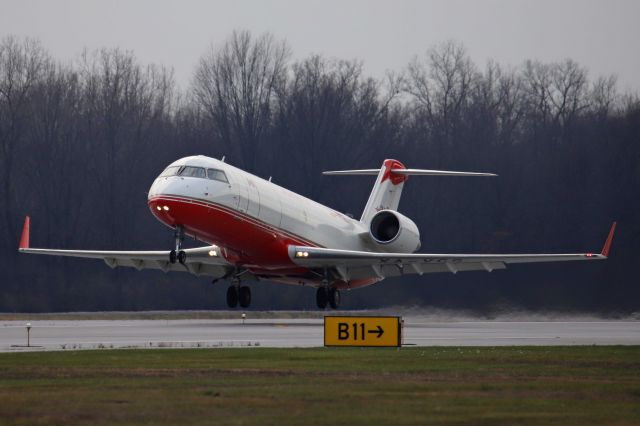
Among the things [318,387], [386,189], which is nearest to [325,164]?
[386,189]

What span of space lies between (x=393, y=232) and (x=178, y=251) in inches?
499

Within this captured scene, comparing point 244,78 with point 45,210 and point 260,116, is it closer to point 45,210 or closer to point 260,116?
point 260,116

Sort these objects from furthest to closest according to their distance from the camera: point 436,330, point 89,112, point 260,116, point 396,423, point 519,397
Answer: point 260,116 → point 89,112 → point 436,330 → point 519,397 → point 396,423

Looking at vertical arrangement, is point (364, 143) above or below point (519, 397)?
above

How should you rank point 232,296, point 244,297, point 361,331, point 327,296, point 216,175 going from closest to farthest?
point 361,331 < point 216,175 < point 232,296 < point 244,297 < point 327,296

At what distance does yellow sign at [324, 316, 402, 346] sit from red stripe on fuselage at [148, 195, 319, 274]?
7350 millimetres

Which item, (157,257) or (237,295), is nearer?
(237,295)

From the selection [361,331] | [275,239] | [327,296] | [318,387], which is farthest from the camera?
[327,296]

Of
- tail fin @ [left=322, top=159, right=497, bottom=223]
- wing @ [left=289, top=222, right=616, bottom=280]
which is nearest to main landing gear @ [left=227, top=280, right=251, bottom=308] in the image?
wing @ [left=289, top=222, right=616, bottom=280]

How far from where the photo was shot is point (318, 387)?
19484mm

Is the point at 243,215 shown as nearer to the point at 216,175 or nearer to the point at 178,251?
the point at 216,175

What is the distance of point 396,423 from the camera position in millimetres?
15867

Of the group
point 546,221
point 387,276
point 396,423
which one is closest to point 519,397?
point 396,423

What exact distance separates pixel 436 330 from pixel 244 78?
4282 cm
